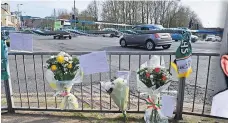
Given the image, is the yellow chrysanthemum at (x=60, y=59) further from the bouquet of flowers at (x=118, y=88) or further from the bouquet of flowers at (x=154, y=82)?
the bouquet of flowers at (x=154, y=82)

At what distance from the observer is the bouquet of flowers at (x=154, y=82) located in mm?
2686

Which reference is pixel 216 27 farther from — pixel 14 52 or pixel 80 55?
pixel 14 52

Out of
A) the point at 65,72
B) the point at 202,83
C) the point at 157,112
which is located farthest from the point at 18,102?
the point at 202,83

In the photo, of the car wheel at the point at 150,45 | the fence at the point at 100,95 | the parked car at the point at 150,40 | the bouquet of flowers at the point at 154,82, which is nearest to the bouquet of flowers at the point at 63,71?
the fence at the point at 100,95

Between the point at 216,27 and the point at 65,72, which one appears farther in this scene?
the point at 65,72

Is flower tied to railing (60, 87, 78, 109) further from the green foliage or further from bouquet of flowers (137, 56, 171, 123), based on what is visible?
the green foliage

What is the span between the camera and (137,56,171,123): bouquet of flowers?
106 inches

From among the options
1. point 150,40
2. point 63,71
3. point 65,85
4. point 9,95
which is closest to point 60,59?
point 63,71

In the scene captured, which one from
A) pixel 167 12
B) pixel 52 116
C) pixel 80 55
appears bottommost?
pixel 52 116

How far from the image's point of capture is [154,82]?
270cm

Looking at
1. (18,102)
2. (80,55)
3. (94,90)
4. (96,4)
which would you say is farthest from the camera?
(96,4)

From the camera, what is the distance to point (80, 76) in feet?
10.3

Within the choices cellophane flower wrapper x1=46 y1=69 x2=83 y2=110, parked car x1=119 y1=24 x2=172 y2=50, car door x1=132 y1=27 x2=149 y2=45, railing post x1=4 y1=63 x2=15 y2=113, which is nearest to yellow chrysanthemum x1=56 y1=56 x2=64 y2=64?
cellophane flower wrapper x1=46 y1=69 x2=83 y2=110

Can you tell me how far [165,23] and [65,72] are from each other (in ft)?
126
